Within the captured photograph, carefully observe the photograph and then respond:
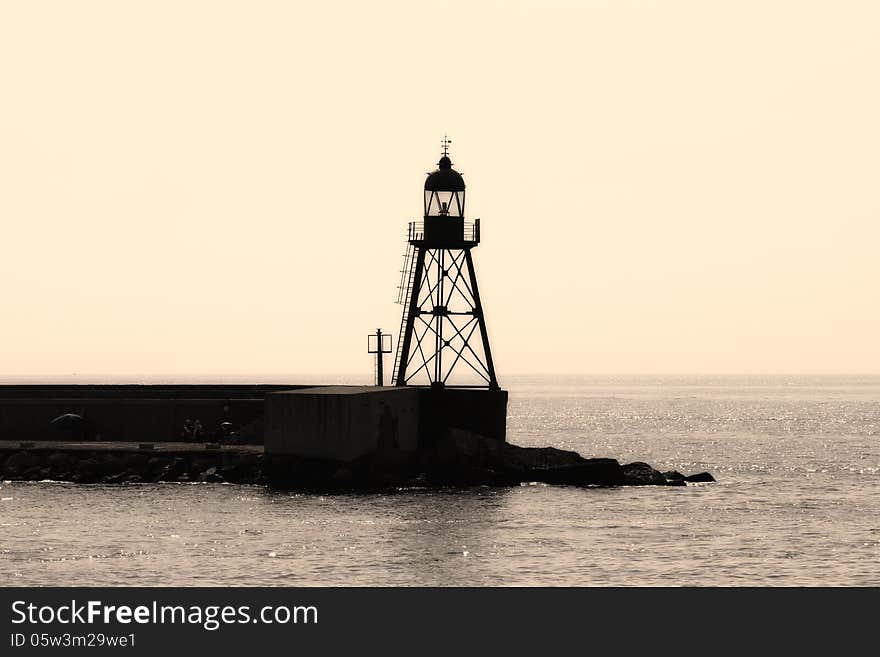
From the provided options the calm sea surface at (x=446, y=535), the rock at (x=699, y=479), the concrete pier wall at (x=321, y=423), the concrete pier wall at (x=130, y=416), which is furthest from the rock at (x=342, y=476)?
the rock at (x=699, y=479)

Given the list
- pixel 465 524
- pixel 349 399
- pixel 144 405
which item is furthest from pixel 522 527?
pixel 144 405

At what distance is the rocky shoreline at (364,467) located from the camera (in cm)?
4206

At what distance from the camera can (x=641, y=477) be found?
46781 mm

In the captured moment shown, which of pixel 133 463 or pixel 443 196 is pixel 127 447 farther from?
pixel 443 196

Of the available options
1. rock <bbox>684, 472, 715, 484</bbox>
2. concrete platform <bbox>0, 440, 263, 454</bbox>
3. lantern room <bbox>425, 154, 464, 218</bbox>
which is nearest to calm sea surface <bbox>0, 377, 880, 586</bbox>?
rock <bbox>684, 472, 715, 484</bbox>

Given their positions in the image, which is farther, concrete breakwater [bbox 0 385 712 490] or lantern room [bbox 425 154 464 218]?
lantern room [bbox 425 154 464 218]

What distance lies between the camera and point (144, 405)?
47625mm

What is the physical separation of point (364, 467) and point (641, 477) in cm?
1220

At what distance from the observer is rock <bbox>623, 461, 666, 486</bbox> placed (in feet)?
152
